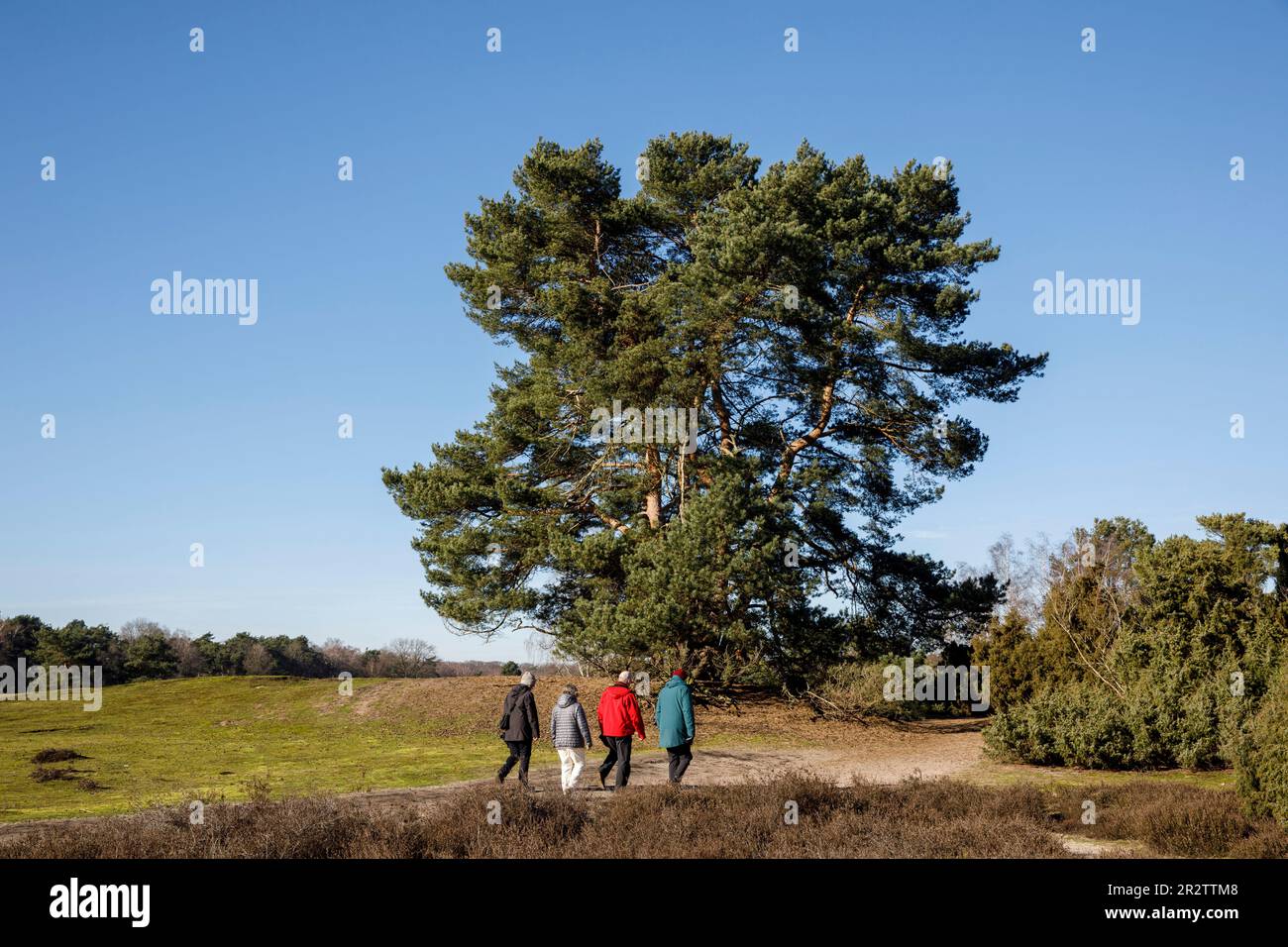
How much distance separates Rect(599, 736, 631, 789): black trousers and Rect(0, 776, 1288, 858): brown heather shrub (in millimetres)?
1151

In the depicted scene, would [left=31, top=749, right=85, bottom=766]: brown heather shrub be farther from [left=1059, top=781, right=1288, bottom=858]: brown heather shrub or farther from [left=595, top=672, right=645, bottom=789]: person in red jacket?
[left=1059, top=781, right=1288, bottom=858]: brown heather shrub

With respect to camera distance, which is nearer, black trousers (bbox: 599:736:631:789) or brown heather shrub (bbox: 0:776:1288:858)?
brown heather shrub (bbox: 0:776:1288:858)

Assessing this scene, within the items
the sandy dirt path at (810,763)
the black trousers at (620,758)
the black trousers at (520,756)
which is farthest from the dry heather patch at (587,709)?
the black trousers at (520,756)

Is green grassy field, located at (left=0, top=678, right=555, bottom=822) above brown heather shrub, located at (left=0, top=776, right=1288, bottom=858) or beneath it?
beneath

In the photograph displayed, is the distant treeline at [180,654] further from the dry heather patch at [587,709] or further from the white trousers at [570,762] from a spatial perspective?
the white trousers at [570,762]

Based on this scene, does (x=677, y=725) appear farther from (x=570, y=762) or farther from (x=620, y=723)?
(x=570, y=762)

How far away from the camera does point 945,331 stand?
26.2 m

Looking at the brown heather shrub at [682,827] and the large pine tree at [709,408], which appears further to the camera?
the large pine tree at [709,408]

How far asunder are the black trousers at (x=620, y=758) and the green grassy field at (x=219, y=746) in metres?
3.42

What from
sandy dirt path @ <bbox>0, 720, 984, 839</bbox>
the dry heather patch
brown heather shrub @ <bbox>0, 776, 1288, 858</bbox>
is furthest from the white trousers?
the dry heather patch

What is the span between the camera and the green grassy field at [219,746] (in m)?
16.1

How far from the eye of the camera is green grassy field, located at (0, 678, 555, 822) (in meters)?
16.1

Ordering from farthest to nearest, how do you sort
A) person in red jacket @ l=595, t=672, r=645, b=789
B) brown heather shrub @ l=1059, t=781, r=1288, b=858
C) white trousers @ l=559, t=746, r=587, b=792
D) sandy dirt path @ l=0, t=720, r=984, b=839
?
person in red jacket @ l=595, t=672, r=645, b=789, white trousers @ l=559, t=746, r=587, b=792, sandy dirt path @ l=0, t=720, r=984, b=839, brown heather shrub @ l=1059, t=781, r=1288, b=858
